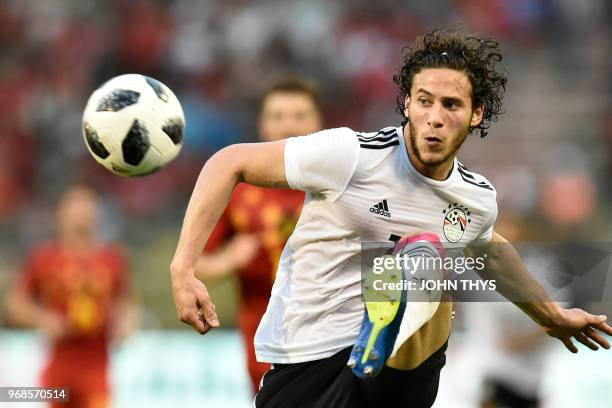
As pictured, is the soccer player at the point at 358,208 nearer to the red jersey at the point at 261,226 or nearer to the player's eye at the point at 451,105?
the player's eye at the point at 451,105

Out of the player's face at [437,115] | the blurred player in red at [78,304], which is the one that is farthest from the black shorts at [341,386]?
the blurred player in red at [78,304]

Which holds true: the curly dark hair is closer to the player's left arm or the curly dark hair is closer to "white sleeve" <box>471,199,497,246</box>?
"white sleeve" <box>471,199,497,246</box>

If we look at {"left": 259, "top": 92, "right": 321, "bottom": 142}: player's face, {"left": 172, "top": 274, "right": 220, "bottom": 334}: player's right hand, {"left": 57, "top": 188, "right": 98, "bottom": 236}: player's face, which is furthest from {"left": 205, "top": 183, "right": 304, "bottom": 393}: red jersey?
{"left": 172, "top": 274, "right": 220, "bottom": 334}: player's right hand

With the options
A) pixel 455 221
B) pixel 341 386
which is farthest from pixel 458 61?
pixel 341 386

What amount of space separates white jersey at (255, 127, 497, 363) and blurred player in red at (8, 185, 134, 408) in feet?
13.9

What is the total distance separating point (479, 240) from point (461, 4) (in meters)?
9.98

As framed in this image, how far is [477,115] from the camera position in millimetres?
3992

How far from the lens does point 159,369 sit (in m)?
8.59

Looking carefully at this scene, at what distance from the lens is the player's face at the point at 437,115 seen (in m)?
3.78

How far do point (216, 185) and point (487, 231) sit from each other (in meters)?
1.18

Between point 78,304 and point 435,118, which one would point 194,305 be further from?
point 78,304

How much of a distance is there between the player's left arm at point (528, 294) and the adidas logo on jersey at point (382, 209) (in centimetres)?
50

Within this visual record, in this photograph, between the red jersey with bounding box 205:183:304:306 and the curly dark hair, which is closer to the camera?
the curly dark hair

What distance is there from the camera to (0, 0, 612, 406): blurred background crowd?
38.7 ft
